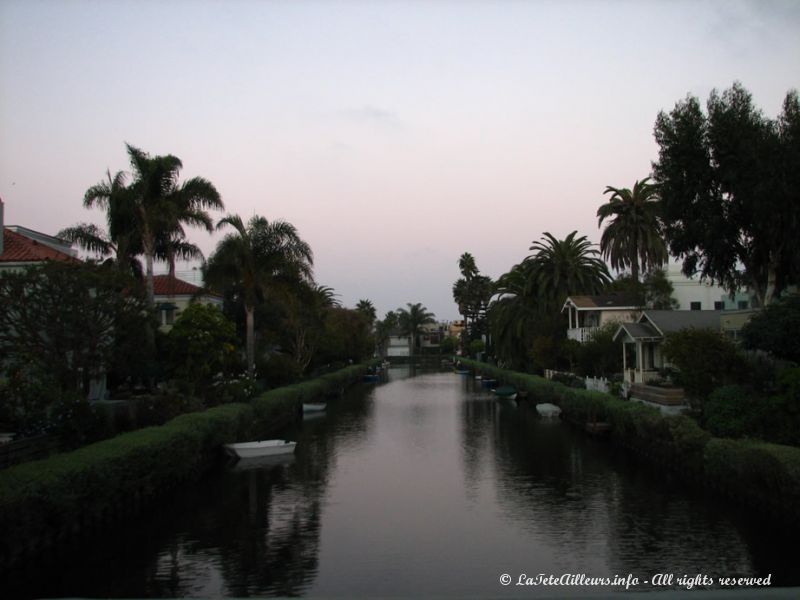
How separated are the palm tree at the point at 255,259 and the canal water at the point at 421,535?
12.7 meters

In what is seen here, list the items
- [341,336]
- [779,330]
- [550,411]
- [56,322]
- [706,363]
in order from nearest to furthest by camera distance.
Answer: [779,330], [56,322], [706,363], [550,411], [341,336]

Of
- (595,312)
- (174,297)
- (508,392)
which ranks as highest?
(174,297)

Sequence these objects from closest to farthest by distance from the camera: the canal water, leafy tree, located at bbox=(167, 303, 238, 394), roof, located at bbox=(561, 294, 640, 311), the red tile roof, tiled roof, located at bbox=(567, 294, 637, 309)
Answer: the canal water < leafy tree, located at bbox=(167, 303, 238, 394) < the red tile roof < roof, located at bbox=(561, 294, 640, 311) < tiled roof, located at bbox=(567, 294, 637, 309)

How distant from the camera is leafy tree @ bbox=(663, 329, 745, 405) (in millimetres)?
25344

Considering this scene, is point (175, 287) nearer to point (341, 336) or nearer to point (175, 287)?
point (175, 287)

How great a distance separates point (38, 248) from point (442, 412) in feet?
93.4

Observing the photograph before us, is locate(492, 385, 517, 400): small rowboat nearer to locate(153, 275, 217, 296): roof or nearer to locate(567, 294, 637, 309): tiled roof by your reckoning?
locate(567, 294, 637, 309): tiled roof

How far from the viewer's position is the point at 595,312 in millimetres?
54500

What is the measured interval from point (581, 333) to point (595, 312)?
102 inches

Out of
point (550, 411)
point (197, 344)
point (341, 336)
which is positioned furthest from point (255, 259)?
point (341, 336)

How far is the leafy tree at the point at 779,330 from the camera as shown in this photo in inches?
865

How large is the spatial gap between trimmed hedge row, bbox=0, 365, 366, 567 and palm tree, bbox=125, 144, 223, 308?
10949 mm

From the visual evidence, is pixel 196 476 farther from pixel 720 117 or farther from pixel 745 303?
pixel 745 303

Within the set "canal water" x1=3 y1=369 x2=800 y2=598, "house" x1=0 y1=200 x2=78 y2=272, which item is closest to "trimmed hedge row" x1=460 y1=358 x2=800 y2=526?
"canal water" x1=3 y1=369 x2=800 y2=598
